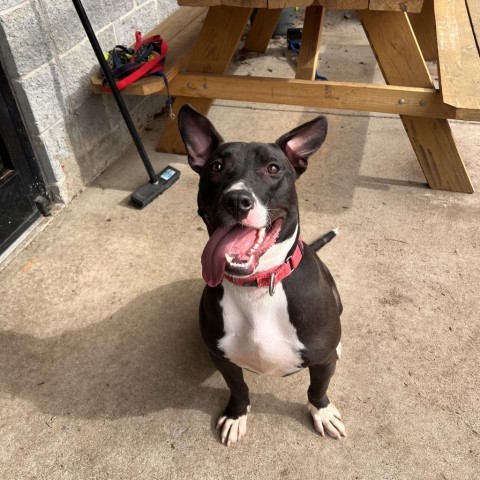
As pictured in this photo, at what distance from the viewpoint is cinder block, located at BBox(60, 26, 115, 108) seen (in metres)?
3.32

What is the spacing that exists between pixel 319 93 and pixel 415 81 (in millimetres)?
656

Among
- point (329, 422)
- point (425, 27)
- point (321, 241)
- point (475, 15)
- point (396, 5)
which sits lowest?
point (329, 422)

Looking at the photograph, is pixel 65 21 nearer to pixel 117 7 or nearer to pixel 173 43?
pixel 117 7

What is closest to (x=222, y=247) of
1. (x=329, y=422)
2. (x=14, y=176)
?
(x=329, y=422)

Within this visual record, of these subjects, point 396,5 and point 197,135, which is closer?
point 197,135

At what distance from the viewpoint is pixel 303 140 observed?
1.91 m

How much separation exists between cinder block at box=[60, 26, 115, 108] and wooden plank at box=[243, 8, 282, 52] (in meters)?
2.29

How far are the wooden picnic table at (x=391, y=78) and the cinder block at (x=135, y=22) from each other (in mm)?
703

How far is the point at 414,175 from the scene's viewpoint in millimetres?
3695

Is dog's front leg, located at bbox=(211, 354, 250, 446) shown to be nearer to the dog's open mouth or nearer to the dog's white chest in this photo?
the dog's white chest

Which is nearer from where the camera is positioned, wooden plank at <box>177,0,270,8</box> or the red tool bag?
wooden plank at <box>177,0,270,8</box>

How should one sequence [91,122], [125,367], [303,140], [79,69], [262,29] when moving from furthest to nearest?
[262,29] → [91,122] → [79,69] → [125,367] → [303,140]

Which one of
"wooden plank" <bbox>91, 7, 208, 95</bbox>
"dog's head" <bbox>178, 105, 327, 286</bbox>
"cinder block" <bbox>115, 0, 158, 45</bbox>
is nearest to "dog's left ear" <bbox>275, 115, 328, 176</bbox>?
"dog's head" <bbox>178, 105, 327, 286</bbox>

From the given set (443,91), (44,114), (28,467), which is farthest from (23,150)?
(443,91)
